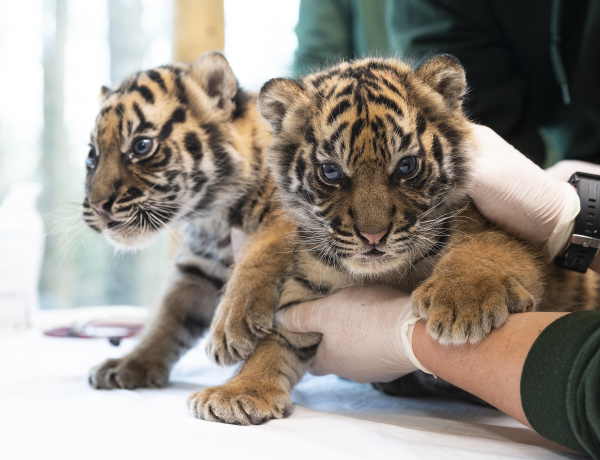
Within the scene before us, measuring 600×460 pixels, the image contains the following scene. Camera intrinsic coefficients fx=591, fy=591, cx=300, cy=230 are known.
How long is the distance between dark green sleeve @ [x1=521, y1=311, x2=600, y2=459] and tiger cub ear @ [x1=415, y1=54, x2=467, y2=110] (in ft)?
2.13

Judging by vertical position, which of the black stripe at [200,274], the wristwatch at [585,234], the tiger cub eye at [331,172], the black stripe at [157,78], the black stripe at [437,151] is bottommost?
the black stripe at [200,274]

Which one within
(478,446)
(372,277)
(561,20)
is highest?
(561,20)

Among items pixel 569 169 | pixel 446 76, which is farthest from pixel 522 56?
pixel 446 76

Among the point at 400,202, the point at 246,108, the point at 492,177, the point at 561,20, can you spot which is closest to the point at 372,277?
the point at 400,202

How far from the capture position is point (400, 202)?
1.20 metres

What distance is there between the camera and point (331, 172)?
1.25 m

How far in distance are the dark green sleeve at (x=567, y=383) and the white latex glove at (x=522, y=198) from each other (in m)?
0.55

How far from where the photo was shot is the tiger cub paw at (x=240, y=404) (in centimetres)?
114

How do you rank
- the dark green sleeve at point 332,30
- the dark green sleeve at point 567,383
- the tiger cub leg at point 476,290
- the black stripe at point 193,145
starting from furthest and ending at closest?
the dark green sleeve at point 332,30, the black stripe at point 193,145, the tiger cub leg at point 476,290, the dark green sleeve at point 567,383

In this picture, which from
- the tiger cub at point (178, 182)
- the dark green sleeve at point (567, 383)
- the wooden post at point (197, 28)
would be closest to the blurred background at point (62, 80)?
the wooden post at point (197, 28)

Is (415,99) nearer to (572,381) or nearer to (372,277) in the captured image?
(372,277)

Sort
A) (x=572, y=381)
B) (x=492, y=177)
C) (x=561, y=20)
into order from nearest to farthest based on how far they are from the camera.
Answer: (x=572, y=381), (x=492, y=177), (x=561, y=20)

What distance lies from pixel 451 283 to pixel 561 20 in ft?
4.51

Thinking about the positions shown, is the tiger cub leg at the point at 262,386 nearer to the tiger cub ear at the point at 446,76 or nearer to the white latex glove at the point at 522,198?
the white latex glove at the point at 522,198
